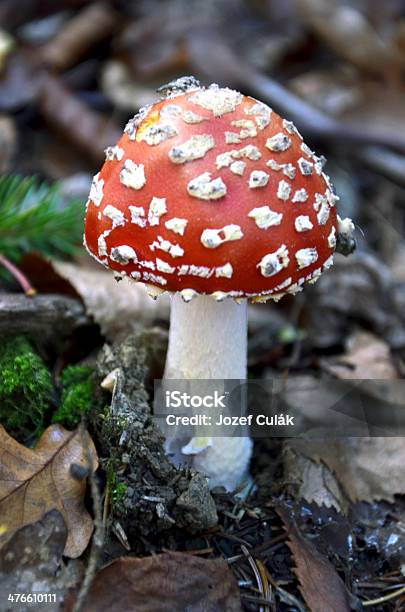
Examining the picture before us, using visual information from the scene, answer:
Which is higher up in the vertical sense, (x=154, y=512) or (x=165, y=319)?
(x=154, y=512)

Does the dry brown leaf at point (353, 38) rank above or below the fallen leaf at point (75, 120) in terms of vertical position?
above

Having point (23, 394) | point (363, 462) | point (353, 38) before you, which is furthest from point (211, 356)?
point (353, 38)

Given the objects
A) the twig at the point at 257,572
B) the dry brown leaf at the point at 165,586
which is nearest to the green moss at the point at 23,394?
the dry brown leaf at the point at 165,586

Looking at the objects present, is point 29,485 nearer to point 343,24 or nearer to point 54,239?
point 54,239

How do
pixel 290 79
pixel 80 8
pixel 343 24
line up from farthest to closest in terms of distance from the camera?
pixel 80 8
pixel 290 79
pixel 343 24

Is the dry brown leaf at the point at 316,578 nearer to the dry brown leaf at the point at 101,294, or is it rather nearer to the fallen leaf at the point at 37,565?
the fallen leaf at the point at 37,565

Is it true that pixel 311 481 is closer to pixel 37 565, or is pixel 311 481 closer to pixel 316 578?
pixel 316 578

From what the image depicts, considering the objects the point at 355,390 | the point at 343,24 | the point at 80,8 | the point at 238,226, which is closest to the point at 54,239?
the point at 238,226

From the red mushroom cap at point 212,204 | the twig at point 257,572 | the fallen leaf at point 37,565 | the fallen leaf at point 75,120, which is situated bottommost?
the twig at point 257,572
